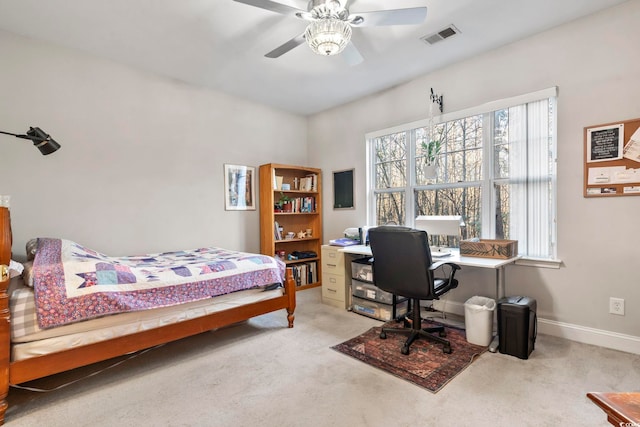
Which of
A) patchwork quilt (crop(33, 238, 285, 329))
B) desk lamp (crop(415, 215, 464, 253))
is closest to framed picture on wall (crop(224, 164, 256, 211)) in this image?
patchwork quilt (crop(33, 238, 285, 329))

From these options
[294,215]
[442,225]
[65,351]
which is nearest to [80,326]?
[65,351]

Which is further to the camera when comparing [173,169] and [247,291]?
[173,169]

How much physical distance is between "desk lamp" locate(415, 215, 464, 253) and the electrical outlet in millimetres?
1216

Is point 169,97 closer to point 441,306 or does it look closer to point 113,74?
point 113,74

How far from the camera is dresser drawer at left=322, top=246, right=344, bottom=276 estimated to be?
136 inches

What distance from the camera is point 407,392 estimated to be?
74.4 inches

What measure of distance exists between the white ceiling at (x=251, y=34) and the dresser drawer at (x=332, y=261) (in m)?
2.02

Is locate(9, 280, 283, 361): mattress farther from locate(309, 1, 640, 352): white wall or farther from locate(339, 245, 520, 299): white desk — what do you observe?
locate(309, 1, 640, 352): white wall

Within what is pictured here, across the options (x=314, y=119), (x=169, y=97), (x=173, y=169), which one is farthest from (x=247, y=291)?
(x=314, y=119)

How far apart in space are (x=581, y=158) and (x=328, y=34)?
229 centimetres

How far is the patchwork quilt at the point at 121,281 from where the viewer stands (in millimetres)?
1792

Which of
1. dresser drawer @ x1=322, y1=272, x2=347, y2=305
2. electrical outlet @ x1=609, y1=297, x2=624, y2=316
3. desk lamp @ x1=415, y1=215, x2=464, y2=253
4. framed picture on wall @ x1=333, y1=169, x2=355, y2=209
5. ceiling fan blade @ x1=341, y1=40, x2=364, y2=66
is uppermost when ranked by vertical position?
ceiling fan blade @ x1=341, y1=40, x2=364, y2=66

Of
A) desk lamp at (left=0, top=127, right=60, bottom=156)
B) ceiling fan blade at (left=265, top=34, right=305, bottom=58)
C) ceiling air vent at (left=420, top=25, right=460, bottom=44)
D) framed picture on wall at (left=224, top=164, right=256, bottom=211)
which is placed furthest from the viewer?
framed picture on wall at (left=224, top=164, right=256, bottom=211)

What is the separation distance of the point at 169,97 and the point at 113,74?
0.56 m
